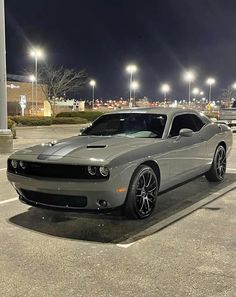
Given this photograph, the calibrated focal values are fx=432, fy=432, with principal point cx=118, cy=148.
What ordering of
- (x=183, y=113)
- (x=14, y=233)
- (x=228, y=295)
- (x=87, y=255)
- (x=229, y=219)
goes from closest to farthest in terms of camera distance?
(x=228, y=295), (x=87, y=255), (x=14, y=233), (x=229, y=219), (x=183, y=113)

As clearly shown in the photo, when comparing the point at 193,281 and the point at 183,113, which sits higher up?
the point at 183,113

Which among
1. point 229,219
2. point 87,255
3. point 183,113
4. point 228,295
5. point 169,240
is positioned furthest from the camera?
point 183,113

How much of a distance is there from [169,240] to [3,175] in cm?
576

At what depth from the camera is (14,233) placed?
17.5ft

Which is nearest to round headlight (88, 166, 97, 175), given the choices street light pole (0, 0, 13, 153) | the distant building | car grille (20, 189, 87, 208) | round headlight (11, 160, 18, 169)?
car grille (20, 189, 87, 208)

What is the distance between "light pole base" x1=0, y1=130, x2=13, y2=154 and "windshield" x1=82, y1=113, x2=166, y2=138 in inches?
263

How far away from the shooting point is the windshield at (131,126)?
21.9 feet

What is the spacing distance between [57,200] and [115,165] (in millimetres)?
859

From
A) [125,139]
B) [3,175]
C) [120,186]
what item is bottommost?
[3,175]

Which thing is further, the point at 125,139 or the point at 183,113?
the point at 183,113

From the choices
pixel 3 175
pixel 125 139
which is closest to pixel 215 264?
pixel 125 139

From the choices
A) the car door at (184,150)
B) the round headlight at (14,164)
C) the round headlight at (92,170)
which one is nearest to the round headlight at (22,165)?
the round headlight at (14,164)

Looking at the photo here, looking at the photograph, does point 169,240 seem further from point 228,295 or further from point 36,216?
point 36,216

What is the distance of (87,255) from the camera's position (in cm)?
453
